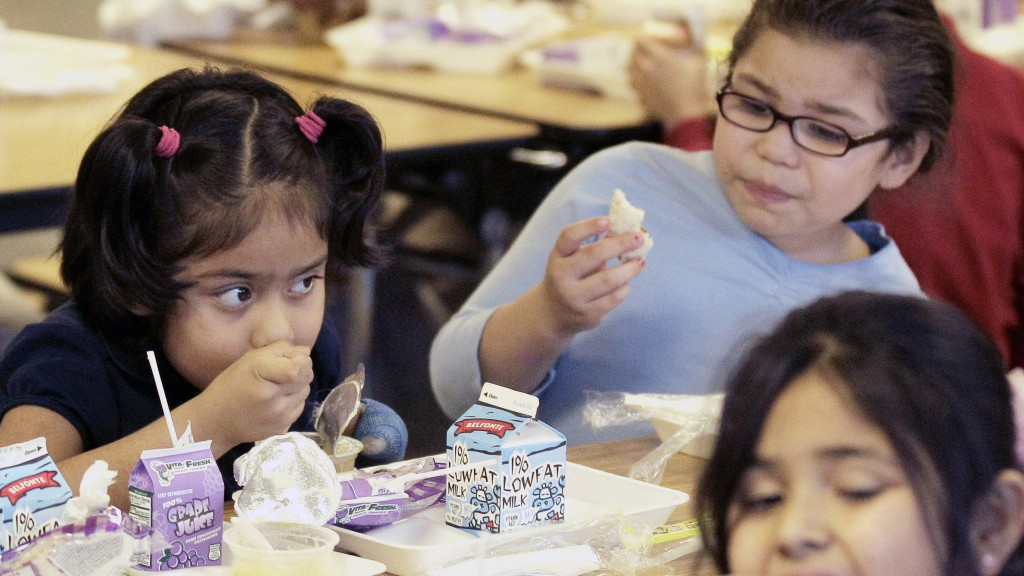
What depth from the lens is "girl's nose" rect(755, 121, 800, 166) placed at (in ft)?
5.91

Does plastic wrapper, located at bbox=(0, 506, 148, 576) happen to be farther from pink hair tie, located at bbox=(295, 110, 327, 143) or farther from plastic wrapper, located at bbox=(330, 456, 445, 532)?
pink hair tie, located at bbox=(295, 110, 327, 143)

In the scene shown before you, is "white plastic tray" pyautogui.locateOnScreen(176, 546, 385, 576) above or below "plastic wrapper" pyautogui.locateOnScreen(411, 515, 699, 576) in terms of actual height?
above

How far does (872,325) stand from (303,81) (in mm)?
2860

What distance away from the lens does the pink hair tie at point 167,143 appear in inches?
60.1

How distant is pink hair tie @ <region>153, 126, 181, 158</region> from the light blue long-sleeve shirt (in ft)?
1.69

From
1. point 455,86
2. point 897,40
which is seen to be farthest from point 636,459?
point 455,86

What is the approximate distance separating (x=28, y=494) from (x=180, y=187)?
20.9 inches

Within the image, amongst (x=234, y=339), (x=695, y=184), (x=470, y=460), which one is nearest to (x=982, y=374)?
(x=470, y=460)

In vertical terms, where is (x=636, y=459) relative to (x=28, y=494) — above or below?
below

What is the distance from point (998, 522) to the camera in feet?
3.32

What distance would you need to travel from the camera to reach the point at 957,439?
0.99 meters

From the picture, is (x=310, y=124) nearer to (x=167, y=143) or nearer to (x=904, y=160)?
(x=167, y=143)

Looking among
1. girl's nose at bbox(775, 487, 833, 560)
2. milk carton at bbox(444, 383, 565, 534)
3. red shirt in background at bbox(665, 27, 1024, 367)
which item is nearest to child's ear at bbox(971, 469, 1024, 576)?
girl's nose at bbox(775, 487, 833, 560)

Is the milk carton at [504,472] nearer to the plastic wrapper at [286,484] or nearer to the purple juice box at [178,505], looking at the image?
the plastic wrapper at [286,484]
